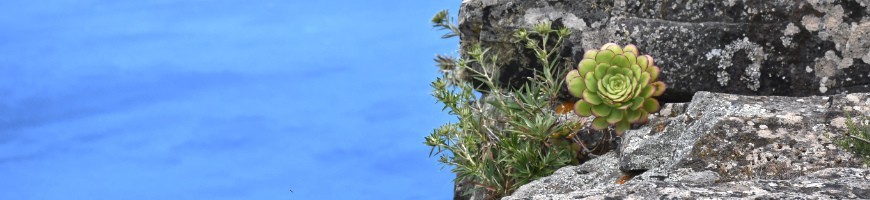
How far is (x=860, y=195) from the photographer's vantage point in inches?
130

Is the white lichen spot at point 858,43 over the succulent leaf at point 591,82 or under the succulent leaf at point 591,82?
under

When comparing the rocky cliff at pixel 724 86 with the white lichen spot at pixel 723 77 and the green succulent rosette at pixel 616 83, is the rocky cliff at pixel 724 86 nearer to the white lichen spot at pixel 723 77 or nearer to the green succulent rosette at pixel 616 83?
the white lichen spot at pixel 723 77

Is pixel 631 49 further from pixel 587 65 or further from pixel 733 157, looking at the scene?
pixel 733 157

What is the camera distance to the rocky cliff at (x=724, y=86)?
398 cm

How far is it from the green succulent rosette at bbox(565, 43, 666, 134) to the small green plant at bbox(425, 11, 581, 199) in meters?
0.38

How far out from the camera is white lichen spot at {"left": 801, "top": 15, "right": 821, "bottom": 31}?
19.3ft

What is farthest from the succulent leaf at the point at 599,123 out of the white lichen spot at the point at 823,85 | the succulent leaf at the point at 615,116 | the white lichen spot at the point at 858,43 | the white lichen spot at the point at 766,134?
the white lichen spot at the point at 766,134

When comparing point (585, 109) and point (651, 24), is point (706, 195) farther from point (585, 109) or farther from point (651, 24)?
point (651, 24)

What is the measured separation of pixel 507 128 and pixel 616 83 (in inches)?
37.5

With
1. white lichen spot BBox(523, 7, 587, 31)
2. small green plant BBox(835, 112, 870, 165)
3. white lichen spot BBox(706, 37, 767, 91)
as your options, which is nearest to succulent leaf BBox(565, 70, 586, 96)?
white lichen spot BBox(706, 37, 767, 91)

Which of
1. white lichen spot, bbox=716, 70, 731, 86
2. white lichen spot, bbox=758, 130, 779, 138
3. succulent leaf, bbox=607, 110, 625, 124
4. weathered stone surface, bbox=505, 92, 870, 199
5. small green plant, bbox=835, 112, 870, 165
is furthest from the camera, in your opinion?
white lichen spot, bbox=716, 70, 731, 86

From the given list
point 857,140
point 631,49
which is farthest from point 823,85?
point 857,140

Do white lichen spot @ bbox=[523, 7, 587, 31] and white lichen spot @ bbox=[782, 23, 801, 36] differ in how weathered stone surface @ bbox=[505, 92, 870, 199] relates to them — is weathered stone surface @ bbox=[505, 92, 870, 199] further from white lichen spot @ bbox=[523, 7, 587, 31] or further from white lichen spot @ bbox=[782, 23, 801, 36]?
white lichen spot @ bbox=[523, 7, 587, 31]

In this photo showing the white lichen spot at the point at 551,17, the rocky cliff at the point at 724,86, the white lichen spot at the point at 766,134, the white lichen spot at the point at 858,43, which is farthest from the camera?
the white lichen spot at the point at 551,17
